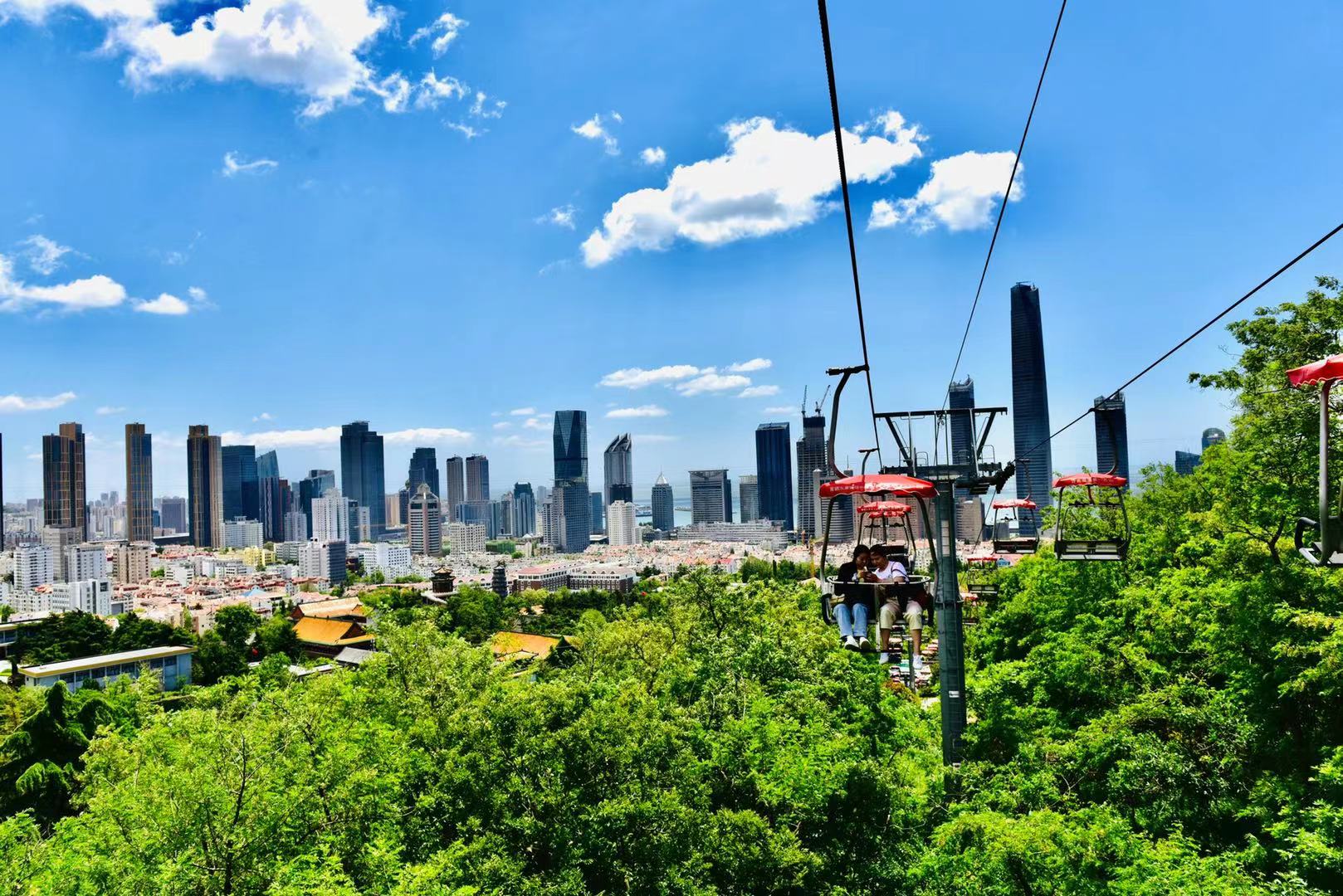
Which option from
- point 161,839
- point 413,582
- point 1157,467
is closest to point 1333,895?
point 161,839

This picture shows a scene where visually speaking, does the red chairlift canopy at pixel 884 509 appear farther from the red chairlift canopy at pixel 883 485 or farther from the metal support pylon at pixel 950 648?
the red chairlift canopy at pixel 883 485

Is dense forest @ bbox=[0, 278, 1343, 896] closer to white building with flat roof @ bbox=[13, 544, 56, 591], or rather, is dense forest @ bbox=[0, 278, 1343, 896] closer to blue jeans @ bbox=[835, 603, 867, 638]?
blue jeans @ bbox=[835, 603, 867, 638]

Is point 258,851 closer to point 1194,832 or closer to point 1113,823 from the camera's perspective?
point 1113,823

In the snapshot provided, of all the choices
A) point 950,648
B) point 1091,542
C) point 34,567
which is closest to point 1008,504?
point 1091,542

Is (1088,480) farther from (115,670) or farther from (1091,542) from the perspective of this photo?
(115,670)

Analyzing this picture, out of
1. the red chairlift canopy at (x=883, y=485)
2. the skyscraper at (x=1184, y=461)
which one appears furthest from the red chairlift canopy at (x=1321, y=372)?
the skyscraper at (x=1184, y=461)

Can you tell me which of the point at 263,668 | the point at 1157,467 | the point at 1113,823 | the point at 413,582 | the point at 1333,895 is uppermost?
the point at 1157,467
